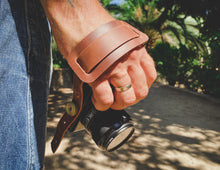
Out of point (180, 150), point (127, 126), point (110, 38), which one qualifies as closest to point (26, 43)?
point (110, 38)

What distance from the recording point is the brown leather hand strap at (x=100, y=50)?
0.59m

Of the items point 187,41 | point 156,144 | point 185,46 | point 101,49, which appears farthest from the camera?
point 187,41

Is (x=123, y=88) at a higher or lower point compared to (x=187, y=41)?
higher

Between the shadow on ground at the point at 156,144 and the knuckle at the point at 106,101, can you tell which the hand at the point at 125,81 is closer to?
the knuckle at the point at 106,101

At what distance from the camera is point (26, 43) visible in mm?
699

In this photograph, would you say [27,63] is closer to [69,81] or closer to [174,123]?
[174,123]

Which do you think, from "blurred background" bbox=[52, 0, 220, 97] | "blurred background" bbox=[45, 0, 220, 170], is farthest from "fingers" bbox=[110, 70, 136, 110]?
"blurred background" bbox=[52, 0, 220, 97]

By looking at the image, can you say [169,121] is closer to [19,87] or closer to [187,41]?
[19,87]

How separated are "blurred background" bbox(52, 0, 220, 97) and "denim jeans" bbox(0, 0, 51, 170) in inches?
205

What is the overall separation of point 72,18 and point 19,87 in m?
0.34

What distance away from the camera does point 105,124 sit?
2.65 feet

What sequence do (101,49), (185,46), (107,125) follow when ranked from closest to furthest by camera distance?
(101,49) → (107,125) → (185,46)

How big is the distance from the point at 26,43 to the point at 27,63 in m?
0.08

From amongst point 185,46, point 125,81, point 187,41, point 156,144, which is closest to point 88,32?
point 125,81
